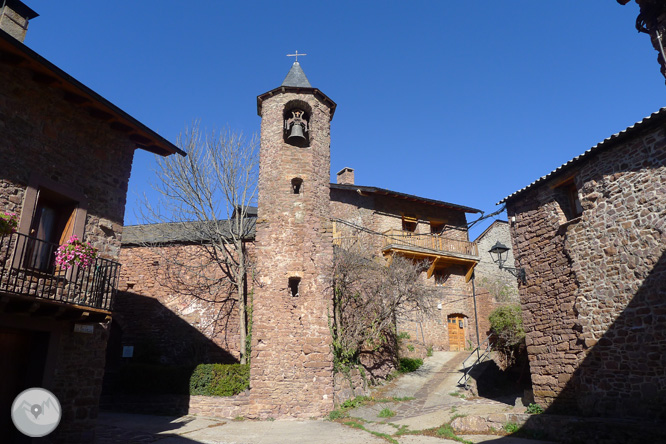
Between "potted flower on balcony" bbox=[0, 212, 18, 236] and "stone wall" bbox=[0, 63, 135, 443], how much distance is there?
25.1 inches

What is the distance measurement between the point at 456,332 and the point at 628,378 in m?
12.5

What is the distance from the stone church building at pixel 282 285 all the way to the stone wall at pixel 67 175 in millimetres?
4117

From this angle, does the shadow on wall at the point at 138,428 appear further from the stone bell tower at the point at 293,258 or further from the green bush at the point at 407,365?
the green bush at the point at 407,365

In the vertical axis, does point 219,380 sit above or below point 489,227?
below

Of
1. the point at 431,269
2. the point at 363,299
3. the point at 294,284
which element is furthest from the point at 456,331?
the point at 294,284

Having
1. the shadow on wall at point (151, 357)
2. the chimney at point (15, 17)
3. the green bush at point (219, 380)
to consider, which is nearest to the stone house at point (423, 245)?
the shadow on wall at point (151, 357)

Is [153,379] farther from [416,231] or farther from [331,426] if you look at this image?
[416,231]

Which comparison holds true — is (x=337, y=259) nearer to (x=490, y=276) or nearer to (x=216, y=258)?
(x=216, y=258)

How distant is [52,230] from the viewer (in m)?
7.95

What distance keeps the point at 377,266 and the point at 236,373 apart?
20.9 ft

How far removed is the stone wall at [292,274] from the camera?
10961 mm

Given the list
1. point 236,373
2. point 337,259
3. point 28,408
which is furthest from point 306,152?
point 28,408

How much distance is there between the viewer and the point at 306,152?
13.2m

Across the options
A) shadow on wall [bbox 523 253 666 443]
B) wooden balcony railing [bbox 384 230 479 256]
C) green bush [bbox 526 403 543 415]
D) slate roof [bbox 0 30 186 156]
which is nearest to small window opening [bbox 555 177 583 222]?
shadow on wall [bbox 523 253 666 443]
